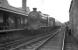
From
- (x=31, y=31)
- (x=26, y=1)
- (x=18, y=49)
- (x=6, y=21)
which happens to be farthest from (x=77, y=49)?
(x=26, y=1)

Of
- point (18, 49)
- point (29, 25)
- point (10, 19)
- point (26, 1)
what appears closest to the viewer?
point (18, 49)

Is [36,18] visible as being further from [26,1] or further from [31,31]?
[26,1]

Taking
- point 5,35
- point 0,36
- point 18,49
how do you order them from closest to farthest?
point 18,49 < point 0,36 < point 5,35

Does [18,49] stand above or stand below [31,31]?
below

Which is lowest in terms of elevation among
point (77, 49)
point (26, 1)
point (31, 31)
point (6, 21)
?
point (77, 49)

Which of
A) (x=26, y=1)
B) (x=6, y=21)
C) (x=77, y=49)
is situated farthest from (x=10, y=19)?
(x=26, y=1)

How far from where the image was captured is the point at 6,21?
501 inches

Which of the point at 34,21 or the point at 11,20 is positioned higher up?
the point at 11,20

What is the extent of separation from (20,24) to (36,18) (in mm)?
2855

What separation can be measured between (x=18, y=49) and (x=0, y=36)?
4.59 meters

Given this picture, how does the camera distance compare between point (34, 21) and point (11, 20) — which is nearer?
point (11, 20)

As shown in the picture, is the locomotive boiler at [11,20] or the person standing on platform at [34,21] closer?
the locomotive boiler at [11,20]

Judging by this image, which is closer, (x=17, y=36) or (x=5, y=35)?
(x=5, y=35)

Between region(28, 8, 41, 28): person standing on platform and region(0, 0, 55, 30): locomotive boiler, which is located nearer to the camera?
region(0, 0, 55, 30): locomotive boiler
